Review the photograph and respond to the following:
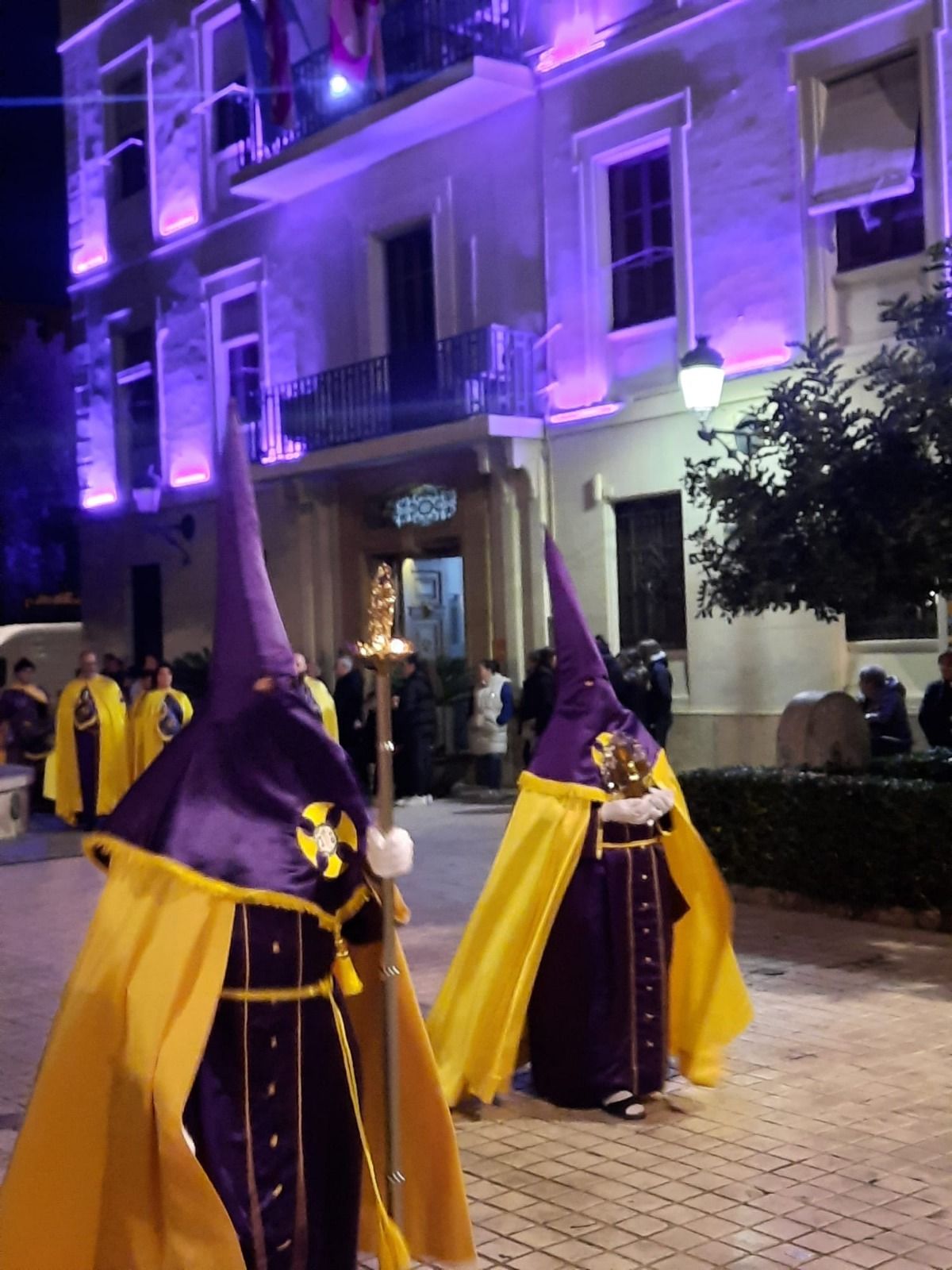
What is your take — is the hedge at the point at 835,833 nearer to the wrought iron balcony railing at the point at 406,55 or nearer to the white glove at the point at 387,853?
the white glove at the point at 387,853

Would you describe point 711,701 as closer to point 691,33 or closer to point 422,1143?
point 691,33

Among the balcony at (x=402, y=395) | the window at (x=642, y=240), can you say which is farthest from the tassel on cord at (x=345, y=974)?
the balcony at (x=402, y=395)

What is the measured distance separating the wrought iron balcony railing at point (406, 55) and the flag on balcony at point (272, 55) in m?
0.35

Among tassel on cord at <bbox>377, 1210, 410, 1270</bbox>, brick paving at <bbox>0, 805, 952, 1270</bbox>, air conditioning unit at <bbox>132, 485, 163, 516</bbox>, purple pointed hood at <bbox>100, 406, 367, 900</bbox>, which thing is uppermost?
air conditioning unit at <bbox>132, 485, 163, 516</bbox>

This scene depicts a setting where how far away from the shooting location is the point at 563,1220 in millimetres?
4535

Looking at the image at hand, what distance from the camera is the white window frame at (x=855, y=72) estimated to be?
41.5ft

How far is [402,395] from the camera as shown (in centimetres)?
1773

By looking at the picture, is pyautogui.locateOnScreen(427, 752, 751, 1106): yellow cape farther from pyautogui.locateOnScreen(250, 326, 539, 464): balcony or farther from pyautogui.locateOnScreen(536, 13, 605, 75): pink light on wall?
pyautogui.locateOnScreen(536, 13, 605, 75): pink light on wall

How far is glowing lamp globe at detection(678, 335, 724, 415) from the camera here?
1265 centimetres

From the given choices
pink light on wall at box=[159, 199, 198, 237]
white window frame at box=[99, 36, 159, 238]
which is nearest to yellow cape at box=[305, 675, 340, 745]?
pink light on wall at box=[159, 199, 198, 237]

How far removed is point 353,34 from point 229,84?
4.73m

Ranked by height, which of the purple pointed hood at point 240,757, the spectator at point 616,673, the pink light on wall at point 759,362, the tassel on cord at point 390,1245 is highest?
the pink light on wall at point 759,362

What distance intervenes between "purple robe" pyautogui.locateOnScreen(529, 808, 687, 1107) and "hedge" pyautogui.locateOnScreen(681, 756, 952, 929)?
140 inches

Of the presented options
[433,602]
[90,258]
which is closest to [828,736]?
[433,602]
